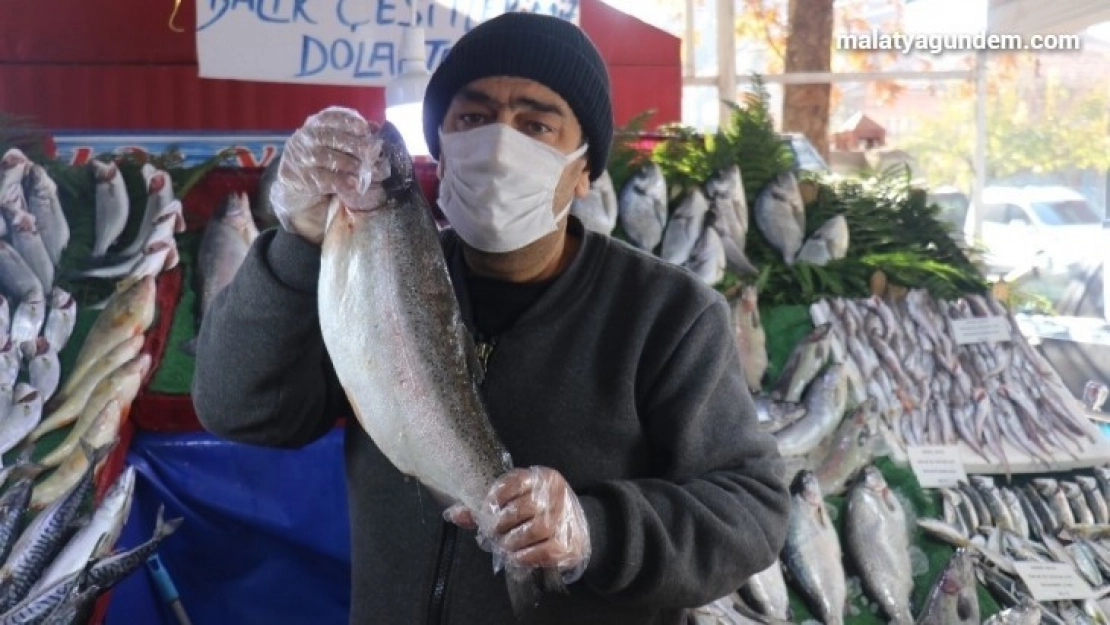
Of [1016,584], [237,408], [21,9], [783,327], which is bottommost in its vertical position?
[1016,584]

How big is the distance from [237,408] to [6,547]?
1.26 meters

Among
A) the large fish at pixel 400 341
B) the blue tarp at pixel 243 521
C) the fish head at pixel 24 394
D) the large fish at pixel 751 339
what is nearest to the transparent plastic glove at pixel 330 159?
the large fish at pixel 400 341

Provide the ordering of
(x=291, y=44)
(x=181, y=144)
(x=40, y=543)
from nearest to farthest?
(x=40, y=543), (x=291, y=44), (x=181, y=144)

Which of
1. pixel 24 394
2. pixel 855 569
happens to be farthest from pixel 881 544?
pixel 24 394

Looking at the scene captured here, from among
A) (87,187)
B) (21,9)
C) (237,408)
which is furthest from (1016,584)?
(21,9)

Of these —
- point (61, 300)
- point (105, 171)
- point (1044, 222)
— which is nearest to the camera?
point (61, 300)

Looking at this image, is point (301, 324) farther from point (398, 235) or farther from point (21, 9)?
point (21, 9)

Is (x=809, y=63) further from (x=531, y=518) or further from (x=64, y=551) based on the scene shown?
(x=531, y=518)

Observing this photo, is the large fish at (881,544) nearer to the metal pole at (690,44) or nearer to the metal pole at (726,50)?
the metal pole at (726,50)

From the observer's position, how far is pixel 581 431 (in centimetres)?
173

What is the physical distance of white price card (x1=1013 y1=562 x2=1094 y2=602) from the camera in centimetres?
333

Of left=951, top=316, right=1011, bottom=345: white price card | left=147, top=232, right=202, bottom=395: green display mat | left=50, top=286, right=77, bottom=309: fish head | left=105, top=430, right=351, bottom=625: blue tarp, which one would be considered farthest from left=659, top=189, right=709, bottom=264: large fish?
left=50, top=286, right=77, bottom=309: fish head

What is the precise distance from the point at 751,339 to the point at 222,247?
1.83 metres

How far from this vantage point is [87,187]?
4.01 metres
